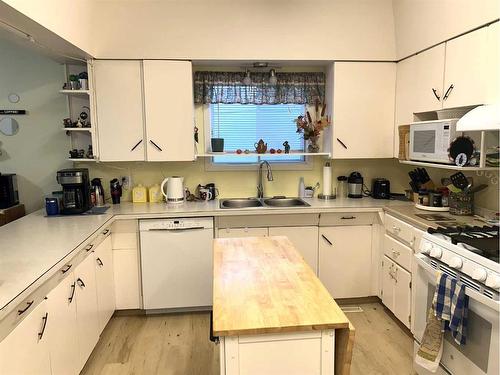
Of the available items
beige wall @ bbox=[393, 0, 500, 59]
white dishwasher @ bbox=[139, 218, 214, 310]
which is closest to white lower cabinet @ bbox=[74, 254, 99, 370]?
white dishwasher @ bbox=[139, 218, 214, 310]

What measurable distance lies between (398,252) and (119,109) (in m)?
2.68

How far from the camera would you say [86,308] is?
8.25ft

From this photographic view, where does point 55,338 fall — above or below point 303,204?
below

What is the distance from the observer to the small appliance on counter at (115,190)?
3.63 m

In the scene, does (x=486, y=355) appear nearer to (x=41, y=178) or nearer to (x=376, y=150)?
(x=376, y=150)

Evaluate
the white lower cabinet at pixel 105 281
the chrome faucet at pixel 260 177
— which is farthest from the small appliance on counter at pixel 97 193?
the chrome faucet at pixel 260 177

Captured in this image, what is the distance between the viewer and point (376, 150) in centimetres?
362

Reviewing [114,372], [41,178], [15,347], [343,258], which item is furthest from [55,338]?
[343,258]

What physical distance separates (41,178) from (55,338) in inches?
83.4

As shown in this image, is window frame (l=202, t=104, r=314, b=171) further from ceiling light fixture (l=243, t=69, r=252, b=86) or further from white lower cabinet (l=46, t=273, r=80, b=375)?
white lower cabinet (l=46, t=273, r=80, b=375)

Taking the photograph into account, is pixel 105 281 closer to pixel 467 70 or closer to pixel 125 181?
pixel 125 181

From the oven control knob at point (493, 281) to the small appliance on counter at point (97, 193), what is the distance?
307 cm

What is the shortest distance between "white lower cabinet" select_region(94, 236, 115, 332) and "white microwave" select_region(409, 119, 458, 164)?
8.58 ft

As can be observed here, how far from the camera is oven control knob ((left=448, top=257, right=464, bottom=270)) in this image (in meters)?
1.98
